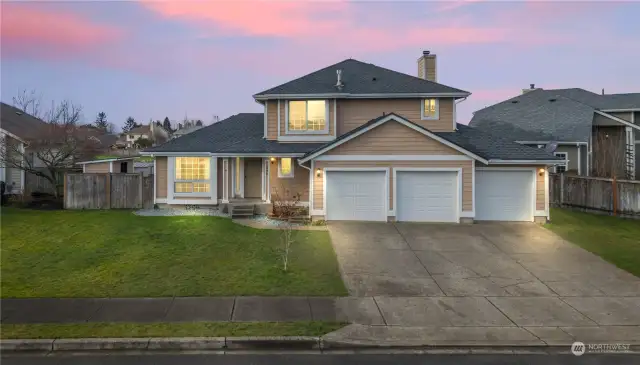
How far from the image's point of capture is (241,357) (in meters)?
7.03

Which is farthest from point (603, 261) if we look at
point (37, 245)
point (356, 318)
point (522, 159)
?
point (37, 245)

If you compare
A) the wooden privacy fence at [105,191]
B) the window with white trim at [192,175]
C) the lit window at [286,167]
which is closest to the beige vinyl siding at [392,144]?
the lit window at [286,167]

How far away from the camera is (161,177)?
2142cm

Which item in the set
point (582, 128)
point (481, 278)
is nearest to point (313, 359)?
point (481, 278)

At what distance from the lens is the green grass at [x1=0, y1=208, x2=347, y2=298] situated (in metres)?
10.3

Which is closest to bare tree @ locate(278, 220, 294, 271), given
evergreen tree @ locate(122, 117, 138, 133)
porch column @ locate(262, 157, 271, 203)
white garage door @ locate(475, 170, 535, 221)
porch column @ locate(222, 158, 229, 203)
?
porch column @ locate(262, 157, 271, 203)

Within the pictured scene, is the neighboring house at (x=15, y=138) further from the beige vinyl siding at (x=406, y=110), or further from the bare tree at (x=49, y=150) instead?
the beige vinyl siding at (x=406, y=110)

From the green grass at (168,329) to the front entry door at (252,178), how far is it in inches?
540

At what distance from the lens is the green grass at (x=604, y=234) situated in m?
13.5

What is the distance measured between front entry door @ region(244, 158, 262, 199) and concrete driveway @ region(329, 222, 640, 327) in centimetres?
619

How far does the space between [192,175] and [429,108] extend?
40.4 ft

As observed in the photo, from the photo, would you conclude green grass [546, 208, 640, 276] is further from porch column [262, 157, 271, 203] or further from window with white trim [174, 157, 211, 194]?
window with white trim [174, 157, 211, 194]

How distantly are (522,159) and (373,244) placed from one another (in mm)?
8381

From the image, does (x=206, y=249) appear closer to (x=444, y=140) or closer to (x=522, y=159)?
(x=444, y=140)
